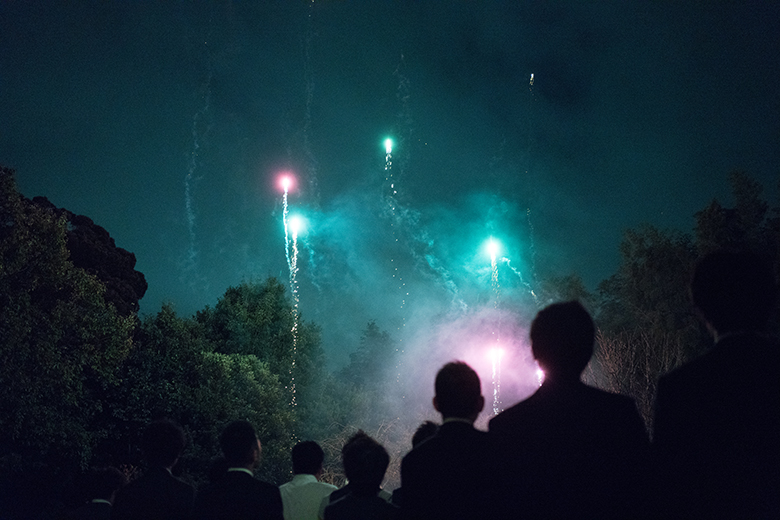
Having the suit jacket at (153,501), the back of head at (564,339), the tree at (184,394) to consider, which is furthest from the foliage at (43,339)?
the back of head at (564,339)

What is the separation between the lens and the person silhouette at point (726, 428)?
2252mm

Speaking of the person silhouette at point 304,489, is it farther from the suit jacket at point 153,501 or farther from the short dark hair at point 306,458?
the suit jacket at point 153,501

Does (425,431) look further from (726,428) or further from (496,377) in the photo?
(496,377)

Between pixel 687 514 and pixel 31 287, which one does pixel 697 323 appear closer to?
pixel 31 287

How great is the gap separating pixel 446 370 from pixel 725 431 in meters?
1.50

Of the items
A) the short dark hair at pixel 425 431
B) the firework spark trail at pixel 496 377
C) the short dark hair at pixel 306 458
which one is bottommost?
the short dark hair at pixel 306 458

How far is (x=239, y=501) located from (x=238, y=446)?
1.34 ft

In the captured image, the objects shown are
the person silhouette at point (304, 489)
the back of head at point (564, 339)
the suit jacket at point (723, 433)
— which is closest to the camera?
the suit jacket at point (723, 433)

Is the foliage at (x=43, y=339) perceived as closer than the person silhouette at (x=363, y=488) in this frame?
No

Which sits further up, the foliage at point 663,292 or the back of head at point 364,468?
the foliage at point 663,292

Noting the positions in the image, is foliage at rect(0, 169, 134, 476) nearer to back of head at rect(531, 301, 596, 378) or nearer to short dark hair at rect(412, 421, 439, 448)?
short dark hair at rect(412, 421, 439, 448)

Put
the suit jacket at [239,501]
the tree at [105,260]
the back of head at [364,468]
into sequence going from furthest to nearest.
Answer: the tree at [105,260]
the suit jacket at [239,501]
the back of head at [364,468]

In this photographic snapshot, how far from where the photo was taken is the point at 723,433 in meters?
2.30

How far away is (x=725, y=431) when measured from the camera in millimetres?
2301
